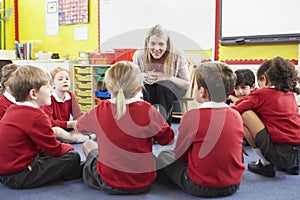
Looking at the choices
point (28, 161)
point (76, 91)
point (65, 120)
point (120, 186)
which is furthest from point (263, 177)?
point (76, 91)

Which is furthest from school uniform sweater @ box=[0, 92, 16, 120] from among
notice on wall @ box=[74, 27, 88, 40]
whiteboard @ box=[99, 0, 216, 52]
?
notice on wall @ box=[74, 27, 88, 40]

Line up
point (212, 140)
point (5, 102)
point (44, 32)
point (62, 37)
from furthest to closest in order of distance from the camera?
point (44, 32), point (62, 37), point (5, 102), point (212, 140)

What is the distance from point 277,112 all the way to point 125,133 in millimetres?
739

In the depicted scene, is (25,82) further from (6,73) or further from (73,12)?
(73,12)

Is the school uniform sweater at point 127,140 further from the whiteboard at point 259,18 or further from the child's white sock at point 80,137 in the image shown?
the whiteboard at point 259,18

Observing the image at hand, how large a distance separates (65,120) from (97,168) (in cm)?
96

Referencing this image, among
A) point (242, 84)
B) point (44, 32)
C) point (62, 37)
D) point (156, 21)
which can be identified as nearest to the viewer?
point (242, 84)

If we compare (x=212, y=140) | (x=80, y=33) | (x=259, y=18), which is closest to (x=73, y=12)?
(x=80, y=33)

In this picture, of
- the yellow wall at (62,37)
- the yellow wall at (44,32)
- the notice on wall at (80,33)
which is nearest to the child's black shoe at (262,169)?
the yellow wall at (62,37)

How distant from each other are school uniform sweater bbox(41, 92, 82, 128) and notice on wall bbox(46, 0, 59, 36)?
2.48 meters

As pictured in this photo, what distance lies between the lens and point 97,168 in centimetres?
150

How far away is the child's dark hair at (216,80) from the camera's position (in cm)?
143

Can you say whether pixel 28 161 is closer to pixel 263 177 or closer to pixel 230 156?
pixel 230 156

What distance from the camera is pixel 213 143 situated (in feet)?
4.49
